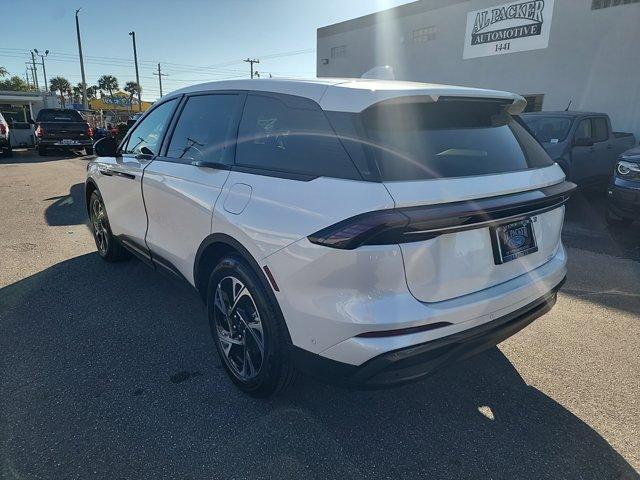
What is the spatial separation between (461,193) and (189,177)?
1772 millimetres

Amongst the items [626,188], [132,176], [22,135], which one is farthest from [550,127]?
[22,135]

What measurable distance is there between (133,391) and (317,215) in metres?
1.66

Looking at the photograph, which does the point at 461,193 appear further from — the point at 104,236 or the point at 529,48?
the point at 529,48

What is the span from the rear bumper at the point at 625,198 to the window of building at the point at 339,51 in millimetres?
18448

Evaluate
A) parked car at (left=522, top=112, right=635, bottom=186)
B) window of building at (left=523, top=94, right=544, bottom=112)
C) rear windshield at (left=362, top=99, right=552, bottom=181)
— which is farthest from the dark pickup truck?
rear windshield at (left=362, top=99, right=552, bottom=181)

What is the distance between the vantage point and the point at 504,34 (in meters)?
14.7

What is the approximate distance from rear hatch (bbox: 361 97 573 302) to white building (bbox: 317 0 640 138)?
12.2 metres

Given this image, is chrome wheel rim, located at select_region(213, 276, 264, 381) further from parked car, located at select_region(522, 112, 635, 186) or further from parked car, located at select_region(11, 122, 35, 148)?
parked car, located at select_region(11, 122, 35, 148)

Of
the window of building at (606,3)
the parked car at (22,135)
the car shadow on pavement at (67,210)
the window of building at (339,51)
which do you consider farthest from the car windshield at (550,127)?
the parked car at (22,135)

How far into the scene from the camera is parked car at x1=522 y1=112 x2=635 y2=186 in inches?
303

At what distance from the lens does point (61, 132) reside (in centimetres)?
1661

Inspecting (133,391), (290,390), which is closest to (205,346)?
(133,391)

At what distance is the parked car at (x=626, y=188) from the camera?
19.0ft

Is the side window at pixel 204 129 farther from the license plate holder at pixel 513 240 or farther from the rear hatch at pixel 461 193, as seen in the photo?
the license plate holder at pixel 513 240
